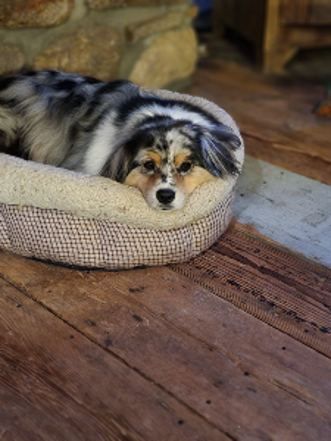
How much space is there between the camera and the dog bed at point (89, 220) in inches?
82.6

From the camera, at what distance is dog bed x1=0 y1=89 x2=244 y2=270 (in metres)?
2.10

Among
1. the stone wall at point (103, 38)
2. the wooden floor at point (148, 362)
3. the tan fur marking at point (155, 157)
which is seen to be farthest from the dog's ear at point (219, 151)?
the stone wall at point (103, 38)

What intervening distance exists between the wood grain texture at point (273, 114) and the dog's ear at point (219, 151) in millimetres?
750

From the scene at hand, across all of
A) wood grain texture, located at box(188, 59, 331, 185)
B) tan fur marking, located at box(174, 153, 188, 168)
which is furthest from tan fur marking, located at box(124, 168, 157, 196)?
wood grain texture, located at box(188, 59, 331, 185)

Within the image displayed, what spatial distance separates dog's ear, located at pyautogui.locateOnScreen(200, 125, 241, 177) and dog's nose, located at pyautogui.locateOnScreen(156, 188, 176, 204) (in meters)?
0.19

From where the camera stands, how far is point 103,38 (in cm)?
323

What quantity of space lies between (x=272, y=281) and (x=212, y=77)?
2354mm

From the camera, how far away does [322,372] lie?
174 centimetres

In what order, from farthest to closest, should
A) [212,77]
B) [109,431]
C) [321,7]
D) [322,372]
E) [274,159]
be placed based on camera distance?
[212,77], [321,7], [274,159], [322,372], [109,431]

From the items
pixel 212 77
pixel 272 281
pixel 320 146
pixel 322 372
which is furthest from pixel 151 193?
pixel 212 77

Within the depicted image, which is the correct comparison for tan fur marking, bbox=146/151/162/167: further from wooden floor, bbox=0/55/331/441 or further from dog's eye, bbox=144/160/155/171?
wooden floor, bbox=0/55/331/441

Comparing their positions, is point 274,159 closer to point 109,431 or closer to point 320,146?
point 320,146

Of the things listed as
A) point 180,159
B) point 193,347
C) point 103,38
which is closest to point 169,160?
point 180,159

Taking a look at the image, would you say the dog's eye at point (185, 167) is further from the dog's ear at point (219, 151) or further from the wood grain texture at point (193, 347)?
the wood grain texture at point (193, 347)
